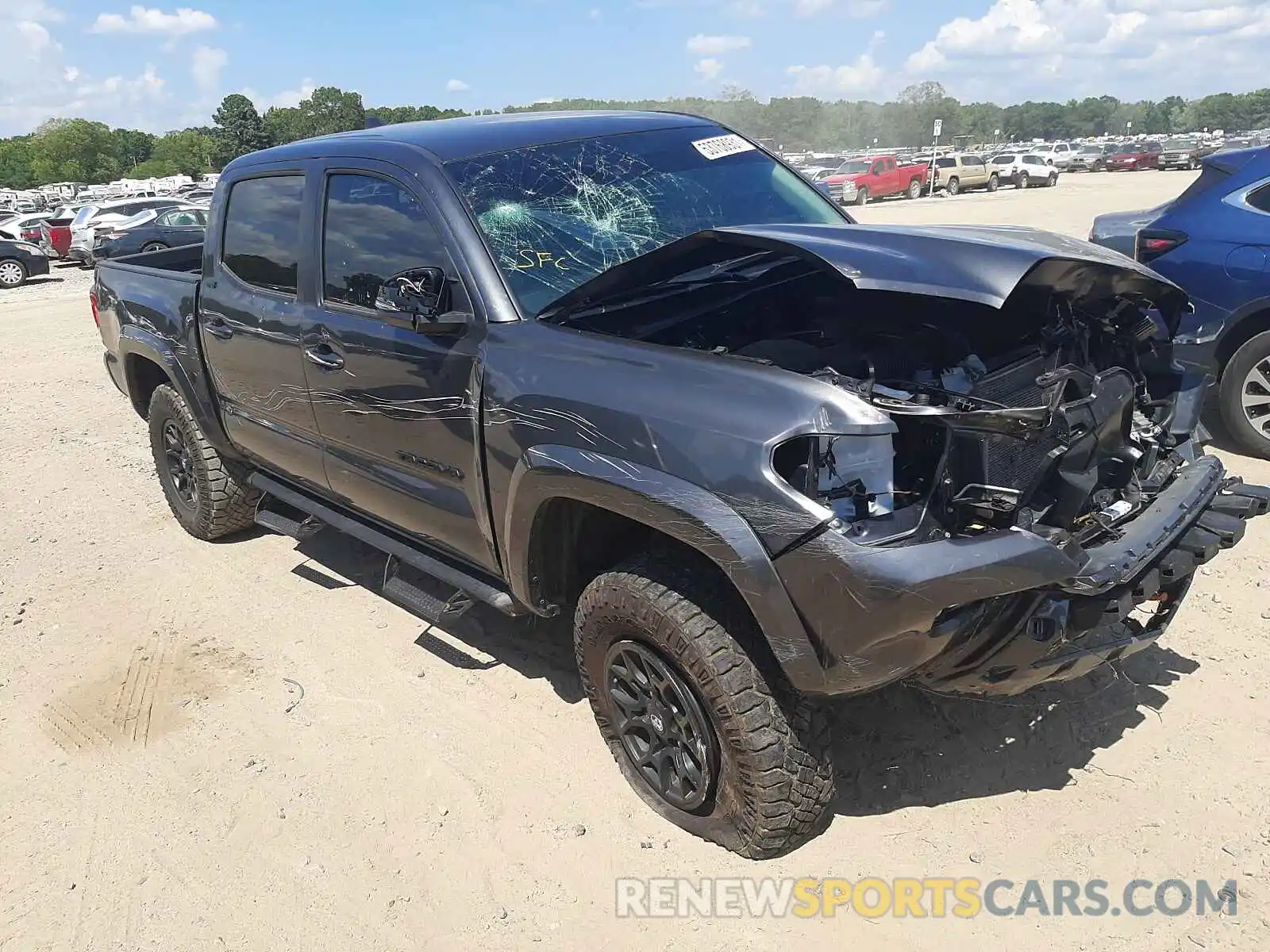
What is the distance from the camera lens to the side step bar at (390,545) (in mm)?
3234

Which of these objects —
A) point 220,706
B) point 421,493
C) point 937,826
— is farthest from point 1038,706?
point 220,706

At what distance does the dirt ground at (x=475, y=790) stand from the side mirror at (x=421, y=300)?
1.52 meters

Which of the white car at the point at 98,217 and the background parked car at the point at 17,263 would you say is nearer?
the background parked car at the point at 17,263

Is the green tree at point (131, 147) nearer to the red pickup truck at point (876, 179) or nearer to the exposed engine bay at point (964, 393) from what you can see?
the red pickup truck at point (876, 179)

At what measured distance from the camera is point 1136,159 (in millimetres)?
43969

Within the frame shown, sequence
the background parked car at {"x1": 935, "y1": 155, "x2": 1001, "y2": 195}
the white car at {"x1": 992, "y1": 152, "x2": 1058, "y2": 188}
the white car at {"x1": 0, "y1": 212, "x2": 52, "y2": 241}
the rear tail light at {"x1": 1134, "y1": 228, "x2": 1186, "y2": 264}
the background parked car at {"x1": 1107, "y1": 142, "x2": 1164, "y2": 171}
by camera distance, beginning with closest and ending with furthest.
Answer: the rear tail light at {"x1": 1134, "y1": 228, "x2": 1186, "y2": 264} < the white car at {"x1": 0, "y1": 212, "x2": 52, "y2": 241} < the background parked car at {"x1": 935, "y1": 155, "x2": 1001, "y2": 195} < the white car at {"x1": 992, "y1": 152, "x2": 1058, "y2": 188} < the background parked car at {"x1": 1107, "y1": 142, "x2": 1164, "y2": 171}

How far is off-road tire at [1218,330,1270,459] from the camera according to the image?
17.1 ft

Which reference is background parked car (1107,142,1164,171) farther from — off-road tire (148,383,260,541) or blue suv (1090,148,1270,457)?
off-road tire (148,383,260,541)

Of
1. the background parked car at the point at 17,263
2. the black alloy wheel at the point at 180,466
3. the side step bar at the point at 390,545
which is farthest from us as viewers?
the background parked car at the point at 17,263

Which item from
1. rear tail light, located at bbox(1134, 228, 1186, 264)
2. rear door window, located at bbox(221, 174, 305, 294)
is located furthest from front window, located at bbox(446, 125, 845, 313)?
rear tail light, located at bbox(1134, 228, 1186, 264)

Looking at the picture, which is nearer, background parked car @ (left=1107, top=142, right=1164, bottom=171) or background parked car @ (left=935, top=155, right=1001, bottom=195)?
background parked car @ (left=935, top=155, right=1001, bottom=195)

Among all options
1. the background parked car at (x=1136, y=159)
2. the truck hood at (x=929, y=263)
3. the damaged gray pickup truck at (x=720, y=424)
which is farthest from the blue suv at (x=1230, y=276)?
the background parked car at (x=1136, y=159)

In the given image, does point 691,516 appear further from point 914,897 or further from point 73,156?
point 73,156

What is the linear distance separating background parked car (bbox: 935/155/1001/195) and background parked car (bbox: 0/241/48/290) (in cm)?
2809
